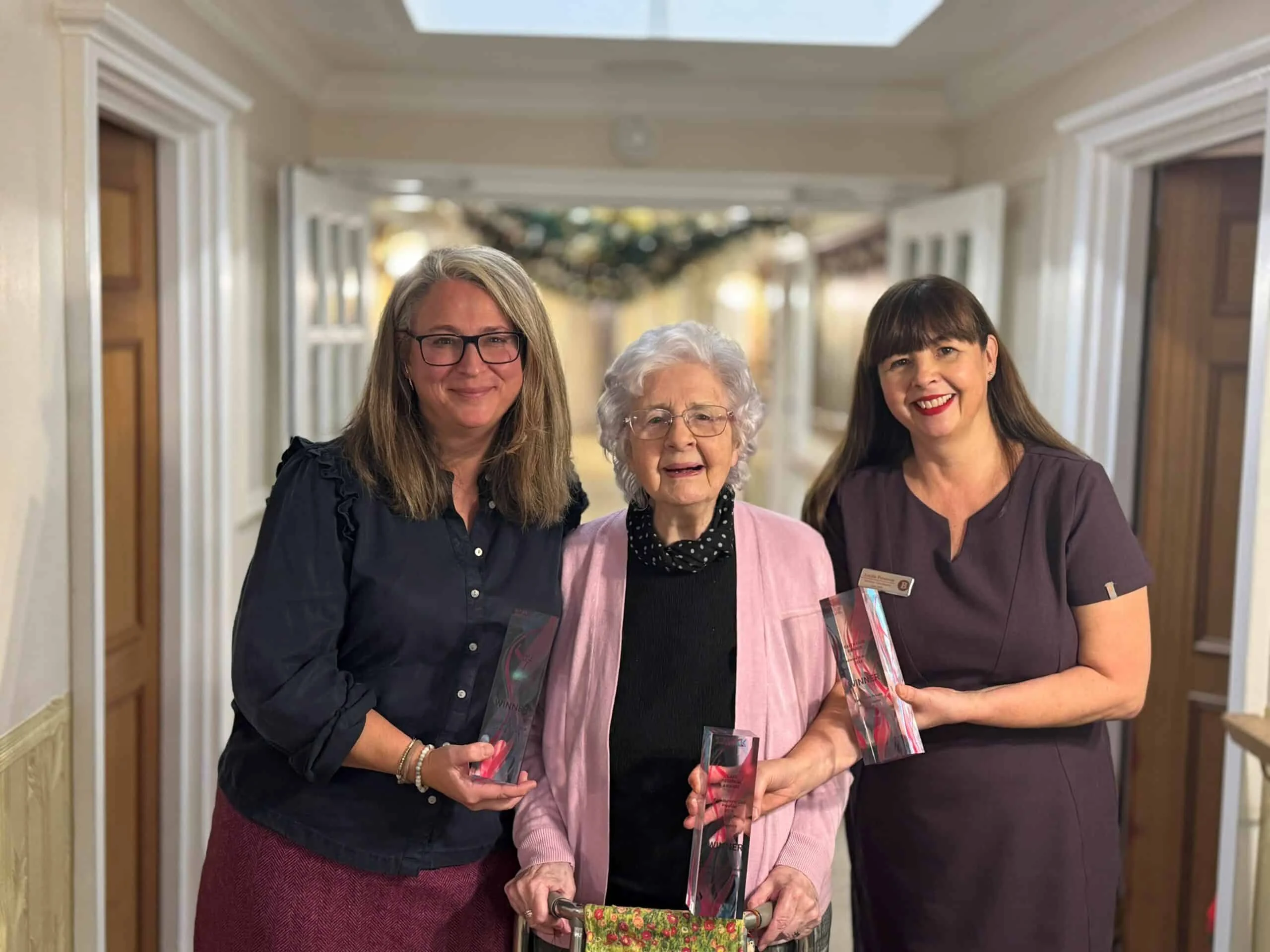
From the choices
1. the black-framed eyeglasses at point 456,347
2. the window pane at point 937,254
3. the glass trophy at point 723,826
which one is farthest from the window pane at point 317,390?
the glass trophy at point 723,826

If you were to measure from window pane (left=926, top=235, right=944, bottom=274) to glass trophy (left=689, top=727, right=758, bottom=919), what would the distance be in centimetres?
324

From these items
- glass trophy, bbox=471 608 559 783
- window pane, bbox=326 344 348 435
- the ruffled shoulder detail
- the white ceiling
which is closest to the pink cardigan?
glass trophy, bbox=471 608 559 783

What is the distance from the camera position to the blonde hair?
5.39 feet

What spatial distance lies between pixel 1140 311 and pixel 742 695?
7.17ft

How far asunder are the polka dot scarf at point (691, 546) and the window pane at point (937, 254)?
295 centimetres

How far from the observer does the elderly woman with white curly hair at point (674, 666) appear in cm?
159

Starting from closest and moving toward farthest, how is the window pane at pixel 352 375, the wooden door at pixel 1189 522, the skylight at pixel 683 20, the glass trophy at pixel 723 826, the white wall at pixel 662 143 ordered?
the glass trophy at pixel 723 826 → the wooden door at pixel 1189 522 → the skylight at pixel 683 20 → the white wall at pixel 662 143 → the window pane at pixel 352 375

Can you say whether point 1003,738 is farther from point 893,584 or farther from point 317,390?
point 317,390

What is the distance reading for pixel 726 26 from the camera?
3807 mm

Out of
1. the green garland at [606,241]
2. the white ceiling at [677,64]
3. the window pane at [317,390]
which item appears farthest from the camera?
the green garland at [606,241]

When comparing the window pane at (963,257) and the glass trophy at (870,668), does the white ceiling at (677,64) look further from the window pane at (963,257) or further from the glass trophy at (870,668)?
the glass trophy at (870,668)

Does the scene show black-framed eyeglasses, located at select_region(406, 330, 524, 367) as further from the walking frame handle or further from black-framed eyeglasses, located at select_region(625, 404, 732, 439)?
the walking frame handle

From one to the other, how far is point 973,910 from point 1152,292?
203 centimetres

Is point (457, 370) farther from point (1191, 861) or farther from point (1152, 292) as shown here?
point (1191, 861)
